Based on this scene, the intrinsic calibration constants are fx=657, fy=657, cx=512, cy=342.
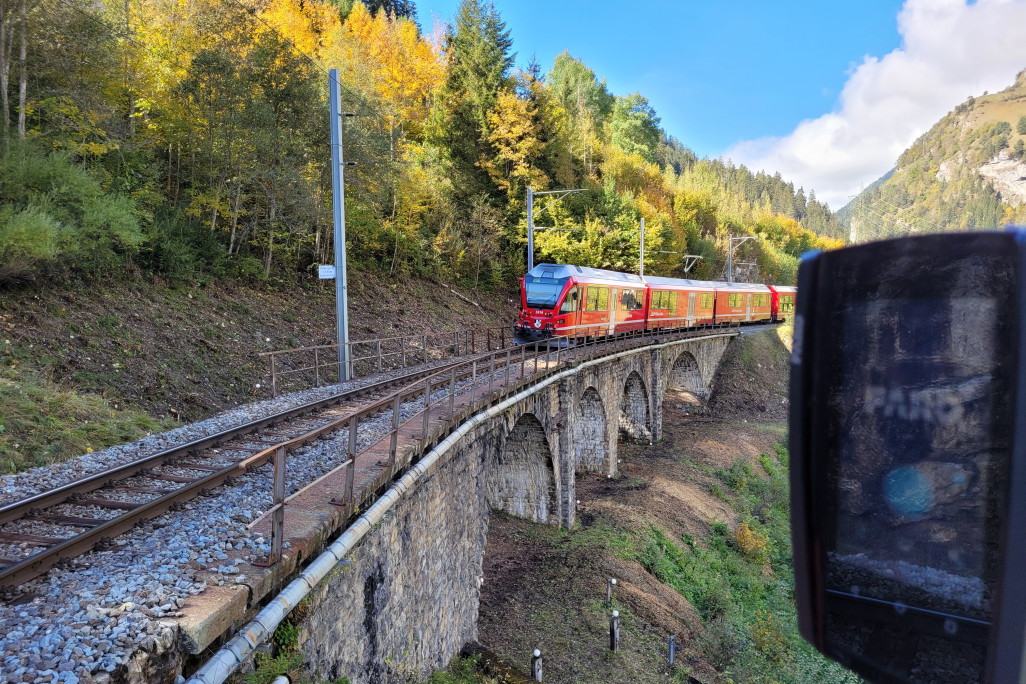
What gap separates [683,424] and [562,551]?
17.9 metres

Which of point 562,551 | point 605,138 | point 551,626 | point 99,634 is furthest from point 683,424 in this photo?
point 99,634

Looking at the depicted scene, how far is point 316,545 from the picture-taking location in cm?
524

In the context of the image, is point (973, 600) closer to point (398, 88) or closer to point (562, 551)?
point (562, 551)

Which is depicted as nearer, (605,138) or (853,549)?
(853,549)

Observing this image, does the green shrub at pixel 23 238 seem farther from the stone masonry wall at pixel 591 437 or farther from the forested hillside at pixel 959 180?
the stone masonry wall at pixel 591 437

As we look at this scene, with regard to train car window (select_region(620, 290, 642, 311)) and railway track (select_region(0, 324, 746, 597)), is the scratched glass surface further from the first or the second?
train car window (select_region(620, 290, 642, 311))

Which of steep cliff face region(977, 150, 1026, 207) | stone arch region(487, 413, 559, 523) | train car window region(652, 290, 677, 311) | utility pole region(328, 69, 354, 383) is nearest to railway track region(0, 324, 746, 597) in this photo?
steep cliff face region(977, 150, 1026, 207)

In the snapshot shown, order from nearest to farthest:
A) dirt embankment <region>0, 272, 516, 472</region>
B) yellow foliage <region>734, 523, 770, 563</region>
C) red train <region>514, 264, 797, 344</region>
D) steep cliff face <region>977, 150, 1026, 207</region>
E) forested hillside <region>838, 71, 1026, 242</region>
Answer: forested hillside <region>838, 71, 1026, 242</region>, steep cliff face <region>977, 150, 1026, 207</region>, dirt embankment <region>0, 272, 516, 472</region>, yellow foliage <region>734, 523, 770, 563</region>, red train <region>514, 264, 797, 344</region>

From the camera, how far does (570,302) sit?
20.6m

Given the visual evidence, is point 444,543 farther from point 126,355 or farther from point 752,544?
point 752,544

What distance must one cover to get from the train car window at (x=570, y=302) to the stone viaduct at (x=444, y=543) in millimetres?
1893

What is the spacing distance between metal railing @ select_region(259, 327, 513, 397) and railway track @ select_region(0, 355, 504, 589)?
388 centimetres

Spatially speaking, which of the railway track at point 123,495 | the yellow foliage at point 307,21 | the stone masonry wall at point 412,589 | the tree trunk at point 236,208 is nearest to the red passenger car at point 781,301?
the yellow foliage at point 307,21

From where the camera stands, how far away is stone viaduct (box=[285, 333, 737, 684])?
5812 mm
